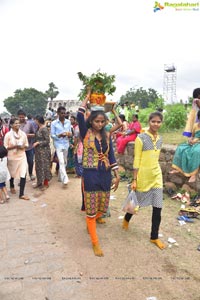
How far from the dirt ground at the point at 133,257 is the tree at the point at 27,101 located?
67910mm

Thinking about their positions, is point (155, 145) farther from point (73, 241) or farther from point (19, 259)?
point (19, 259)

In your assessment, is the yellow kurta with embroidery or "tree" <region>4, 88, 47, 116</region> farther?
"tree" <region>4, 88, 47, 116</region>

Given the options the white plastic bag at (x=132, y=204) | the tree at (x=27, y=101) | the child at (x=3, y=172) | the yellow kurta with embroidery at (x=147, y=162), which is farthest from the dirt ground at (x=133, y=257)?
the tree at (x=27, y=101)

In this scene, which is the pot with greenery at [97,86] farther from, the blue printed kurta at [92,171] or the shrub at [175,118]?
the shrub at [175,118]

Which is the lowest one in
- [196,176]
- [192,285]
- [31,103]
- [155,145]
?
[192,285]

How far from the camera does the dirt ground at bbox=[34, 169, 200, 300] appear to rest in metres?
2.69

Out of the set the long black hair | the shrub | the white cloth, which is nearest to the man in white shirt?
the white cloth

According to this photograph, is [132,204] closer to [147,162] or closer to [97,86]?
[147,162]

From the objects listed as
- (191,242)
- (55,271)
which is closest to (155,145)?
(191,242)

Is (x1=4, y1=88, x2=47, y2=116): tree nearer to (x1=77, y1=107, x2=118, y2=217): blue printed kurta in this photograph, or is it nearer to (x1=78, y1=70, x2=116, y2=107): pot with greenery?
(x1=78, y1=70, x2=116, y2=107): pot with greenery

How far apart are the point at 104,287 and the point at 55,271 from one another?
610mm

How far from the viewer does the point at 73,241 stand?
369cm

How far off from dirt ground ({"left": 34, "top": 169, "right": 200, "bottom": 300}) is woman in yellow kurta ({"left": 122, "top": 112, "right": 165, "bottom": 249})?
34 cm

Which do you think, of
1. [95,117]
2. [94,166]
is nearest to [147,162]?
[94,166]
